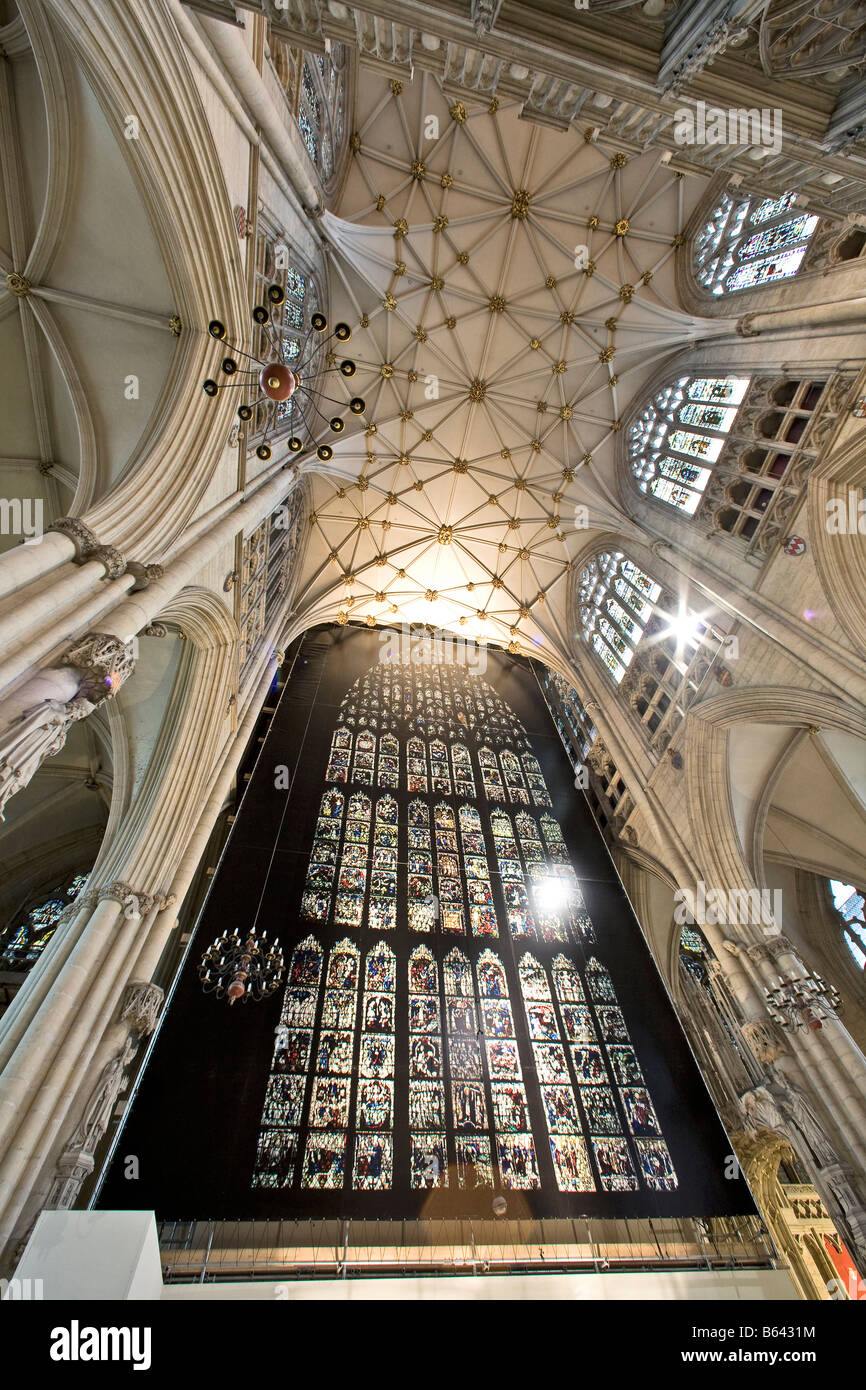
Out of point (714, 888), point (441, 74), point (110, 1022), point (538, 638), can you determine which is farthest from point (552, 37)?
point (538, 638)

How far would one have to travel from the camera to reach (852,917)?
46.1ft

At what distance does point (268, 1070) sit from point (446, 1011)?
289cm

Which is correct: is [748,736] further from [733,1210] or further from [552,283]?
[552,283]

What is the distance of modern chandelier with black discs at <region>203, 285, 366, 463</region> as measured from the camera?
6.80m

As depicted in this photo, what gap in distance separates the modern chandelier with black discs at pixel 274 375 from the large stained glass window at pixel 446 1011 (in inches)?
294

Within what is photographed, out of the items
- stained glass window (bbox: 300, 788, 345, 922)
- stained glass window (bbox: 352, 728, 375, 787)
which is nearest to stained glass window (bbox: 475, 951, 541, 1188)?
stained glass window (bbox: 300, 788, 345, 922)

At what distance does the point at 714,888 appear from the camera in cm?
1078

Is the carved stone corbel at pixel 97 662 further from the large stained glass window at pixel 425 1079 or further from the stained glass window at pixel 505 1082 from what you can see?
the stained glass window at pixel 505 1082

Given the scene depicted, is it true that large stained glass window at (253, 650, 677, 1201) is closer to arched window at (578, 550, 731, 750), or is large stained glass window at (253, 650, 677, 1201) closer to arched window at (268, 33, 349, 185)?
arched window at (578, 550, 731, 750)

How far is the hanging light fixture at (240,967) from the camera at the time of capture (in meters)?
7.80

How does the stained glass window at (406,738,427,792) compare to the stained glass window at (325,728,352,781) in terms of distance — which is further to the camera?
the stained glass window at (406,738,427,792)

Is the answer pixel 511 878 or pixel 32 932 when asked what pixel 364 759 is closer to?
pixel 511 878

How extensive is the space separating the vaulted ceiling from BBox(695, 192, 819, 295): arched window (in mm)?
869

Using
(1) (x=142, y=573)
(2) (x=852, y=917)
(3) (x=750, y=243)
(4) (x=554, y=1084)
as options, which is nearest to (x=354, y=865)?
(4) (x=554, y=1084)
